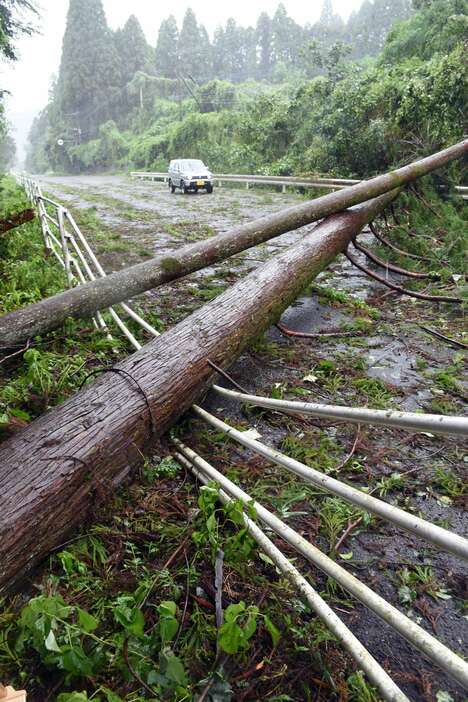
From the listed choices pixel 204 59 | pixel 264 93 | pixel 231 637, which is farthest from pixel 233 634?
pixel 204 59

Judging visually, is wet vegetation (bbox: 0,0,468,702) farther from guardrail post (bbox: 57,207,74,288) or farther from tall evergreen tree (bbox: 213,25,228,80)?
tall evergreen tree (bbox: 213,25,228,80)

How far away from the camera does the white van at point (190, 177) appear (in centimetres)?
1953

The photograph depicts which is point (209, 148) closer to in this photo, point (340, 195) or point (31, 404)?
point (340, 195)

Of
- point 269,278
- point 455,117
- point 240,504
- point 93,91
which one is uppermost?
point 93,91

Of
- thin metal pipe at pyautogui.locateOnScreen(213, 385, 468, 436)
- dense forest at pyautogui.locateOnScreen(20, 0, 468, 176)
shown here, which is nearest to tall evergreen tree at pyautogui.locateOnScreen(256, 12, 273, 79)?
Answer: dense forest at pyautogui.locateOnScreen(20, 0, 468, 176)

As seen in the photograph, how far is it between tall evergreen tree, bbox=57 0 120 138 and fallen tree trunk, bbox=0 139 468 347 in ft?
229

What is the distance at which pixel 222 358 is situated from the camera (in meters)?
3.91

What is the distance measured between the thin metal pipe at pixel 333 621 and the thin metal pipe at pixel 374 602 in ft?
0.27

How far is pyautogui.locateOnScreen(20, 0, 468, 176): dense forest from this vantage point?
1325 cm

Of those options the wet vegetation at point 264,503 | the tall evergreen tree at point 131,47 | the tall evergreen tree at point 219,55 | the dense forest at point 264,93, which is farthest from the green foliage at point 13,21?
the tall evergreen tree at point 219,55

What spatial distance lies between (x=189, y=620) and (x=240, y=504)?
526 millimetres

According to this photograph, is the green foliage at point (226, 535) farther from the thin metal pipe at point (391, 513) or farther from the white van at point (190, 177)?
the white van at point (190, 177)

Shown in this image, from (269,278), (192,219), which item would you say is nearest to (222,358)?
(269,278)

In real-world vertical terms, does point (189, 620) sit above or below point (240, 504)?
below
